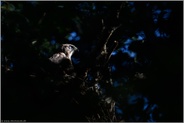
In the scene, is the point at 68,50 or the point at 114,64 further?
the point at 68,50

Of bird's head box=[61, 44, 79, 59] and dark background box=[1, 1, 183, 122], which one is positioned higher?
bird's head box=[61, 44, 79, 59]

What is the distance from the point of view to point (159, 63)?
267 cm

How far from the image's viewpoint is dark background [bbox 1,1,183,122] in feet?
8.92

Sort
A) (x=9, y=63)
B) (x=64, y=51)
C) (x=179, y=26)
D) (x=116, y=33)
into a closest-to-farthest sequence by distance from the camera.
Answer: (x=9, y=63), (x=179, y=26), (x=116, y=33), (x=64, y=51)

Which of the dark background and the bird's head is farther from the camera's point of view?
the bird's head

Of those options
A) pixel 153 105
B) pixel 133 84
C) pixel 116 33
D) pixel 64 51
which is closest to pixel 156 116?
pixel 153 105

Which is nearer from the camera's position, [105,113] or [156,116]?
[156,116]

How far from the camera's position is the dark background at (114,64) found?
2.72m

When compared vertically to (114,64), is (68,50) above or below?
above

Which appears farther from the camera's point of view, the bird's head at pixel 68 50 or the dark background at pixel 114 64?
the bird's head at pixel 68 50

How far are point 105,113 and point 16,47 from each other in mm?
1957

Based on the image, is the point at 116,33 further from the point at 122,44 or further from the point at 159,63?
the point at 159,63

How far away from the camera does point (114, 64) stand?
3.89 meters

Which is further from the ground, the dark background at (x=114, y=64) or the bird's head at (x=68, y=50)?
the bird's head at (x=68, y=50)
